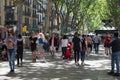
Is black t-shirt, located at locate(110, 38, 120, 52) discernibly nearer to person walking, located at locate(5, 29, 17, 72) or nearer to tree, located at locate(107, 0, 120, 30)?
person walking, located at locate(5, 29, 17, 72)

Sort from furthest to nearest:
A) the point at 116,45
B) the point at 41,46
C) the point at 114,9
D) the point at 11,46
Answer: the point at 114,9 < the point at 41,46 < the point at 11,46 < the point at 116,45

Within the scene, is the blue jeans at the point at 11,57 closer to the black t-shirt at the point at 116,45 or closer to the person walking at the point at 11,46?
the person walking at the point at 11,46

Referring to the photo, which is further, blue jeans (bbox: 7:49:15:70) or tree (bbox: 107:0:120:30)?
tree (bbox: 107:0:120:30)

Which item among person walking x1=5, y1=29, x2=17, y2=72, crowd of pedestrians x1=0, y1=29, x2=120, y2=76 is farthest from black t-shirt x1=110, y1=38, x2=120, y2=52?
person walking x1=5, y1=29, x2=17, y2=72

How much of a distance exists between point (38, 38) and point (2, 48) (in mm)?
2464

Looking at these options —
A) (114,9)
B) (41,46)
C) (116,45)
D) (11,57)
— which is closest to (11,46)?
(11,57)

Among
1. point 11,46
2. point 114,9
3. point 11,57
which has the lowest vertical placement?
point 11,57

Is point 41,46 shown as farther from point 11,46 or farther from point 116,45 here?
point 116,45

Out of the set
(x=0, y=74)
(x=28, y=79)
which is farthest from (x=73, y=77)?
(x=0, y=74)

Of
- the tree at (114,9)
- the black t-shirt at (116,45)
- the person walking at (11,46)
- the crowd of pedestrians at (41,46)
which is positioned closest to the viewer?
the black t-shirt at (116,45)

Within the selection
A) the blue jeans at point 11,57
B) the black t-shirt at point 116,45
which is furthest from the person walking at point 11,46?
the black t-shirt at point 116,45

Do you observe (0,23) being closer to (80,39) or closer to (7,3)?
(7,3)

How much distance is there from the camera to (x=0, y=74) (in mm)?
16141

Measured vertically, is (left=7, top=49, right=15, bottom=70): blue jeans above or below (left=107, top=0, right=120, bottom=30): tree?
below
